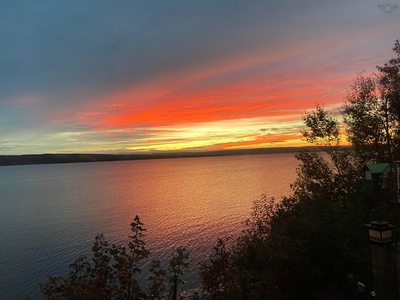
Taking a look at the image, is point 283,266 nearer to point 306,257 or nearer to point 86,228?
point 306,257

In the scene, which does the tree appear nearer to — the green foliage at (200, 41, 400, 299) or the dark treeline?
the green foliage at (200, 41, 400, 299)

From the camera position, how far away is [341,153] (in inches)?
629

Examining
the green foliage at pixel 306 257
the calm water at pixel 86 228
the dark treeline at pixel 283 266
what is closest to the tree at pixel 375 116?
the green foliage at pixel 306 257

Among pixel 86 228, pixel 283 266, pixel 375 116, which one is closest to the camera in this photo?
pixel 283 266

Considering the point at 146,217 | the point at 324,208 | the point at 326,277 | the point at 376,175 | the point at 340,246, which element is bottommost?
the point at 146,217

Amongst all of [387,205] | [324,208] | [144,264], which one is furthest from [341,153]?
[144,264]

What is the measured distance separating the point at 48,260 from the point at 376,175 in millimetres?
Answer: 19896

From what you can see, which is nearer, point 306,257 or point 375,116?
point 306,257

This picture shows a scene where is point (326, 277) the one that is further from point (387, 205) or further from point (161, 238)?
point (161, 238)

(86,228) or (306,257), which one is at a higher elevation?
(306,257)

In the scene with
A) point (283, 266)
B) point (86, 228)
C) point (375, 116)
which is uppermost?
point (375, 116)

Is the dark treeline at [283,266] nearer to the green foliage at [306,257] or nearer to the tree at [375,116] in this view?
the green foliage at [306,257]

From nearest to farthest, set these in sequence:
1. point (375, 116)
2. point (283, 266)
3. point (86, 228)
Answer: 1. point (283, 266)
2. point (375, 116)
3. point (86, 228)

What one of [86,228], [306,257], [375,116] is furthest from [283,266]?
[86,228]
